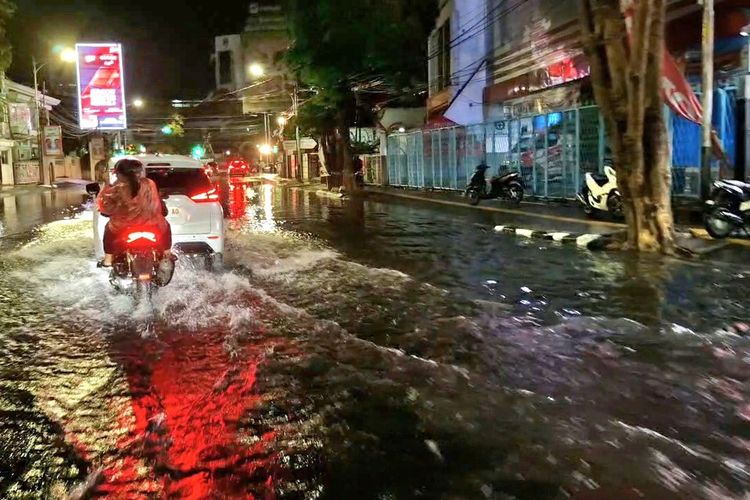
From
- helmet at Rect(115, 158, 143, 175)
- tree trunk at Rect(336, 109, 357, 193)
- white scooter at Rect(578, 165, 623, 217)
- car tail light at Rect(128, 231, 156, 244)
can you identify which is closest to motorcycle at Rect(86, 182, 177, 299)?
car tail light at Rect(128, 231, 156, 244)

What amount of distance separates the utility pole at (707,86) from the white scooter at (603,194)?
82.5 inches

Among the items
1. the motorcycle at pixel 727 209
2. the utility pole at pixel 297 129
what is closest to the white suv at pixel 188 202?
the motorcycle at pixel 727 209

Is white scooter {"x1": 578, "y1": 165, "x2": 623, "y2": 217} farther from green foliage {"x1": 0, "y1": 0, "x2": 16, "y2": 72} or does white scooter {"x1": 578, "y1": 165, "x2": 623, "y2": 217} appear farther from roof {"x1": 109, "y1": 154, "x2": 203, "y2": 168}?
Answer: green foliage {"x1": 0, "y1": 0, "x2": 16, "y2": 72}

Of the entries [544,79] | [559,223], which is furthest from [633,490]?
[544,79]

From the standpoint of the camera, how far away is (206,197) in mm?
10219

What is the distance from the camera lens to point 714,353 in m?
6.08

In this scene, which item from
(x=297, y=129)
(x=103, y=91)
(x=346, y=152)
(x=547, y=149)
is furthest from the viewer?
(x=103, y=91)

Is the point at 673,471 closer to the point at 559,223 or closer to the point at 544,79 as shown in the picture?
the point at 559,223

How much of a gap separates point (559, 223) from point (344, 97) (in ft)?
60.8

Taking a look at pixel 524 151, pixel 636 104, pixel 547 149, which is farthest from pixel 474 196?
pixel 636 104

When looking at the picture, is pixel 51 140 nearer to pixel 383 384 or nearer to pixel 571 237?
pixel 571 237

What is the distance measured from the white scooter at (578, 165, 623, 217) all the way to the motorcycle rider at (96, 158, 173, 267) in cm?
1035

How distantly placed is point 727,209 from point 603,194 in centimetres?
403

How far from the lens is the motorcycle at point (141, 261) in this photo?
8.20m
